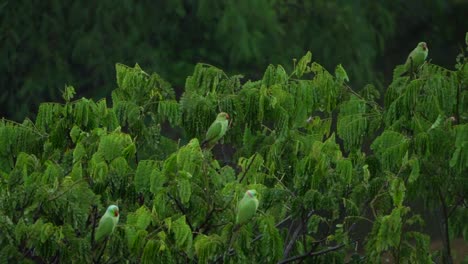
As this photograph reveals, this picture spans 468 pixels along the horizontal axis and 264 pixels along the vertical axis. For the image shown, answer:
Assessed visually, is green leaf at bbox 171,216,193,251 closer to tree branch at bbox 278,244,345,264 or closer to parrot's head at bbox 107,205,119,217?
parrot's head at bbox 107,205,119,217

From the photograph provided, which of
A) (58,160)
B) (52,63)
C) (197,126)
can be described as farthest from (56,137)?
(52,63)

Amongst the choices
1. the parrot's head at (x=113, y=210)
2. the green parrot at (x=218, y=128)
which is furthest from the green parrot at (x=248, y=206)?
the green parrot at (x=218, y=128)

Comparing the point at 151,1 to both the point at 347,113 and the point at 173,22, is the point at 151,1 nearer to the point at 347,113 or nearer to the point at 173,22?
the point at 173,22

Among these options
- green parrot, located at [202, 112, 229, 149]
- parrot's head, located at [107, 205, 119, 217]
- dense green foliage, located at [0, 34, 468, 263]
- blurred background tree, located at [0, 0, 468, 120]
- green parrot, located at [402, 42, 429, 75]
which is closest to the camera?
parrot's head, located at [107, 205, 119, 217]

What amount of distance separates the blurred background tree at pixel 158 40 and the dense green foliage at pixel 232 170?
6897mm

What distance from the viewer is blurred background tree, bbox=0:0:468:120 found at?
50.0 ft

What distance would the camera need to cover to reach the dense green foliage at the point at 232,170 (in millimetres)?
6699

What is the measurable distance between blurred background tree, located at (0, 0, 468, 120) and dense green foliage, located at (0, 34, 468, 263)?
690cm

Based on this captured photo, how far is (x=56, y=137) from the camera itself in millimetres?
7578

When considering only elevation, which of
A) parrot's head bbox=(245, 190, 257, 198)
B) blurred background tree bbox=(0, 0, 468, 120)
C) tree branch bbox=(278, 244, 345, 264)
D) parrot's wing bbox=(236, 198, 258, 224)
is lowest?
tree branch bbox=(278, 244, 345, 264)

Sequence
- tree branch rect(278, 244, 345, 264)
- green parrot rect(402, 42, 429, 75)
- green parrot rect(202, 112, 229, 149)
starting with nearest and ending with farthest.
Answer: green parrot rect(202, 112, 229, 149), tree branch rect(278, 244, 345, 264), green parrot rect(402, 42, 429, 75)

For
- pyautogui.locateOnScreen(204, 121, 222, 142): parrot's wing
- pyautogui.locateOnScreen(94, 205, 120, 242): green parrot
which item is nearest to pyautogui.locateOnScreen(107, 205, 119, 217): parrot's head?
pyautogui.locateOnScreen(94, 205, 120, 242): green parrot

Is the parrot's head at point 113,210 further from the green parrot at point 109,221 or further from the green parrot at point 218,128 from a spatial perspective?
the green parrot at point 218,128

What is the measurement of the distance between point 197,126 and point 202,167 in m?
0.84
